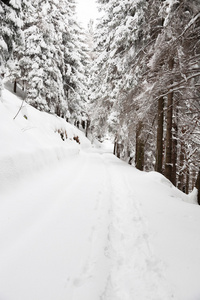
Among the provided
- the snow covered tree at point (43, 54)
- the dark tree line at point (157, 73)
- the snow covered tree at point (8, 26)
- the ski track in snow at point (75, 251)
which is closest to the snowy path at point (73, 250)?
the ski track in snow at point (75, 251)

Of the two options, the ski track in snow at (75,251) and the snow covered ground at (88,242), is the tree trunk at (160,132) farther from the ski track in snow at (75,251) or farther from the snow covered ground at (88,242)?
the ski track in snow at (75,251)

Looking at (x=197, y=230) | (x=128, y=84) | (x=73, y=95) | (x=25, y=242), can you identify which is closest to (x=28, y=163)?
(x=25, y=242)

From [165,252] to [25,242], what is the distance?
1.84 metres

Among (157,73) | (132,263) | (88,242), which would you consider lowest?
(132,263)

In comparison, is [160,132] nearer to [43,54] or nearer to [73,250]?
[73,250]

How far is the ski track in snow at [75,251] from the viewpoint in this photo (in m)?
1.54

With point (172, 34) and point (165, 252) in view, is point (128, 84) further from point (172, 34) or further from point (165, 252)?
point (165, 252)

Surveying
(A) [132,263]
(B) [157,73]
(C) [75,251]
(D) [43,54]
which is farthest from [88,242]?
(D) [43,54]

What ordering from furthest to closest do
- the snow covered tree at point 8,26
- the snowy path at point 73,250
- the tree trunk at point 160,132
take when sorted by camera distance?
the tree trunk at point 160,132 → the snow covered tree at point 8,26 → the snowy path at point 73,250

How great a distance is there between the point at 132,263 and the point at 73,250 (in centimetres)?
76

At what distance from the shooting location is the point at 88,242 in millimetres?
2176

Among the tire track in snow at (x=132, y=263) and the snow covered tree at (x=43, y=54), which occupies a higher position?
the snow covered tree at (x=43, y=54)

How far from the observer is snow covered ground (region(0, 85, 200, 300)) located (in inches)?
61.4

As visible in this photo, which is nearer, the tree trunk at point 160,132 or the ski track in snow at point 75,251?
the ski track in snow at point 75,251
